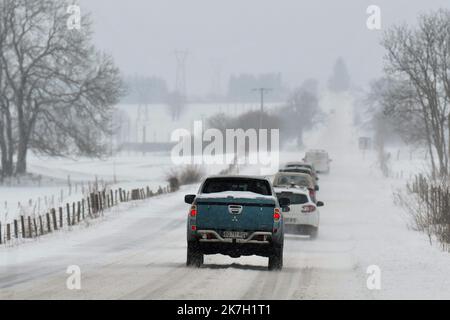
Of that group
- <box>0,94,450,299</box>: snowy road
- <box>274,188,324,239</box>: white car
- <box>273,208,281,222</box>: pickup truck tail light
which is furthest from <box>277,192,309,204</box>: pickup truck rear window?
<box>273,208,281,222</box>: pickup truck tail light

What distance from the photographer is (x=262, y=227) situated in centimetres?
1630

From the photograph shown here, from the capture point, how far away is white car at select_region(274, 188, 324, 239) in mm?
25906

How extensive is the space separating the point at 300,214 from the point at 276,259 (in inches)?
368

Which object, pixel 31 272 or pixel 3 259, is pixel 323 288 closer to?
pixel 31 272

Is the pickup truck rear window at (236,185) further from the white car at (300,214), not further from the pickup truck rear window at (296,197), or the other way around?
the pickup truck rear window at (296,197)

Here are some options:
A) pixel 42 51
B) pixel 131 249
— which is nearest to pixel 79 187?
pixel 42 51

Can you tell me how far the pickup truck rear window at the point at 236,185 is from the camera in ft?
57.4

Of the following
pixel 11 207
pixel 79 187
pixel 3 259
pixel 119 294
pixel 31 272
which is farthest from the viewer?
pixel 79 187

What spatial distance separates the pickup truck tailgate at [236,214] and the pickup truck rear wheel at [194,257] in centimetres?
50

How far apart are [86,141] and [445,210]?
47.6 meters

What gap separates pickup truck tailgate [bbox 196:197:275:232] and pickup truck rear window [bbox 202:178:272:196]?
1.10 metres

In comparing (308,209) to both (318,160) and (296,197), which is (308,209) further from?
(318,160)

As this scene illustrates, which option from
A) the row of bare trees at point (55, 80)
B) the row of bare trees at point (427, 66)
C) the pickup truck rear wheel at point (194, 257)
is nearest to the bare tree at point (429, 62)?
the row of bare trees at point (427, 66)

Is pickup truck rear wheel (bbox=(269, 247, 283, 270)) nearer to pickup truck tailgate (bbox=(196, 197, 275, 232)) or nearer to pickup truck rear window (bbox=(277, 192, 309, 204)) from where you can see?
pickup truck tailgate (bbox=(196, 197, 275, 232))
